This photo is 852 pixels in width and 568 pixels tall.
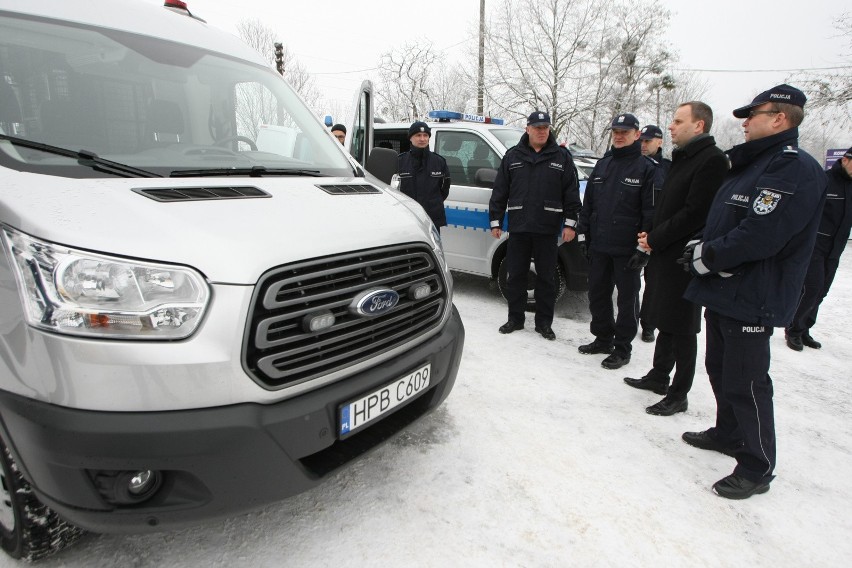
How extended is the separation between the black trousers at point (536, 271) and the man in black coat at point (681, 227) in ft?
4.01

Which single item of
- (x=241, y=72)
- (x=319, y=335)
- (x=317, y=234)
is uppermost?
(x=241, y=72)

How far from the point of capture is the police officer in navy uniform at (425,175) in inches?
200

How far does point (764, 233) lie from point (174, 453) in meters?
2.42

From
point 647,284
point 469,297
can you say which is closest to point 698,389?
point 647,284

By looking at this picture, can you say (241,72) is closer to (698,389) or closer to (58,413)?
(58,413)

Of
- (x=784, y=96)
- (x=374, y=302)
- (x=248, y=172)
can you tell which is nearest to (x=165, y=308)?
(x=374, y=302)

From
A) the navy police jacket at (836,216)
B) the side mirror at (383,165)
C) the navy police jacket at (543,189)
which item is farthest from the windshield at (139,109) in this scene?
the navy police jacket at (836,216)

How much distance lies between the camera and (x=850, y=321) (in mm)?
5508

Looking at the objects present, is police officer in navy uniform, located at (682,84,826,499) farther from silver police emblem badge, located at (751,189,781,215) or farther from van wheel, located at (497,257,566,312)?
van wheel, located at (497,257,566,312)

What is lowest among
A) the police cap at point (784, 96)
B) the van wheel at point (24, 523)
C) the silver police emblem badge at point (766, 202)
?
the van wheel at point (24, 523)

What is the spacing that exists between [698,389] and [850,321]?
10.8 feet

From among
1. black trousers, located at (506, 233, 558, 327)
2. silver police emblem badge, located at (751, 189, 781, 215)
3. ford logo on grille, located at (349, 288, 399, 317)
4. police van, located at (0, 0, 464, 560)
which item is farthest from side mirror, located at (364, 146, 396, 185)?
silver police emblem badge, located at (751, 189, 781, 215)

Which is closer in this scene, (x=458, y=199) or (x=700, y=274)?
(x=700, y=274)

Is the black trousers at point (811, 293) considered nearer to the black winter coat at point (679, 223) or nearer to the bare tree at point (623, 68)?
the black winter coat at point (679, 223)
